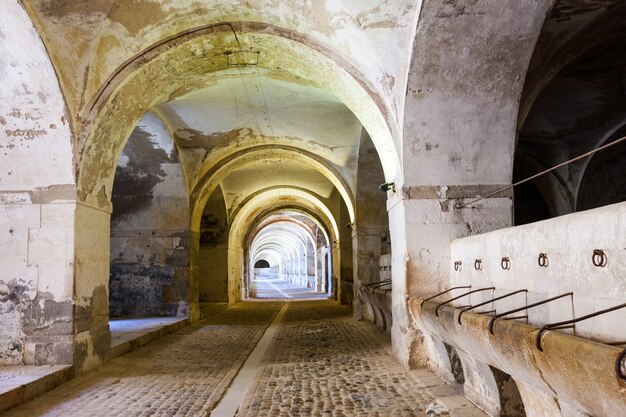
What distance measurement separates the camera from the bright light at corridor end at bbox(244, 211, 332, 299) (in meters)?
25.8

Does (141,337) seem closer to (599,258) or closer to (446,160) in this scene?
(446,160)

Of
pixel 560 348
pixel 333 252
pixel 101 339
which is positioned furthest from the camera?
pixel 333 252

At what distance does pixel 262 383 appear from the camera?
19.5 feet

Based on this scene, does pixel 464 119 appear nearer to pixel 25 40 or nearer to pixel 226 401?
pixel 226 401

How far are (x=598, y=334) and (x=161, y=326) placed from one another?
854 centimetres

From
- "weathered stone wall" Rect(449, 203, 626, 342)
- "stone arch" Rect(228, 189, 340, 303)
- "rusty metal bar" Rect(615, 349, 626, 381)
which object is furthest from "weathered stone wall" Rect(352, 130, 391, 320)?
"rusty metal bar" Rect(615, 349, 626, 381)

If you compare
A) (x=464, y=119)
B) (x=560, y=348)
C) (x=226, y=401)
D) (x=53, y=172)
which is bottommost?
(x=226, y=401)

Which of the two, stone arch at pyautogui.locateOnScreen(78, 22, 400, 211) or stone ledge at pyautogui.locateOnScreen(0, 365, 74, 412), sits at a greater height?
stone arch at pyautogui.locateOnScreen(78, 22, 400, 211)

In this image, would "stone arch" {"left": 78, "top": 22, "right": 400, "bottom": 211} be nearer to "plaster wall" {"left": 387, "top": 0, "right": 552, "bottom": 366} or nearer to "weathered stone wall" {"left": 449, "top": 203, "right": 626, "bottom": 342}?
"plaster wall" {"left": 387, "top": 0, "right": 552, "bottom": 366}

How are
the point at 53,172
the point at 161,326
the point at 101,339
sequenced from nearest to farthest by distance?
1. the point at 53,172
2. the point at 101,339
3. the point at 161,326

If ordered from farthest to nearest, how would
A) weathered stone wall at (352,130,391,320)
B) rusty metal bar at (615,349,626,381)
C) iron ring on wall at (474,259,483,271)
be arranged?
weathered stone wall at (352,130,391,320), iron ring on wall at (474,259,483,271), rusty metal bar at (615,349,626,381)

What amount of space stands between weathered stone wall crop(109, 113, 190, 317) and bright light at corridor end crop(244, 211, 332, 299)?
36.4ft

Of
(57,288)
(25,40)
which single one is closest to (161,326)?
(57,288)

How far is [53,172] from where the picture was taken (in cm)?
642
